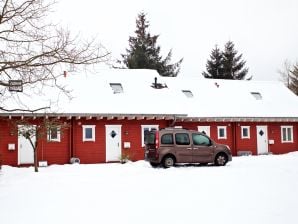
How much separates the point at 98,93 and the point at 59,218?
17008mm

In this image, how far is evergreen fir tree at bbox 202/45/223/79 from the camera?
2051 inches

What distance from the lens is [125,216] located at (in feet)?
26.8

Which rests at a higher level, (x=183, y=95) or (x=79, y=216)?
(x=183, y=95)

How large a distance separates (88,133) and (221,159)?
783 cm

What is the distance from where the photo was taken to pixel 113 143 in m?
23.9

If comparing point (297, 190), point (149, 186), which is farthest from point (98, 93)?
point (297, 190)

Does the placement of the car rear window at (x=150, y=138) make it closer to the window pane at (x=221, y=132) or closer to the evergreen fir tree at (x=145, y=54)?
the window pane at (x=221, y=132)

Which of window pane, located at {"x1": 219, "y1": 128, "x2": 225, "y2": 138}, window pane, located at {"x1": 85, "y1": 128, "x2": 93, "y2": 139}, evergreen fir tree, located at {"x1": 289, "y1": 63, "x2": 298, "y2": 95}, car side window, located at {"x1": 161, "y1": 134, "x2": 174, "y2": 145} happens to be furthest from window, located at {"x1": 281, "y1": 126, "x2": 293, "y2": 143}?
evergreen fir tree, located at {"x1": 289, "y1": 63, "x2": 298, "y2": 95}

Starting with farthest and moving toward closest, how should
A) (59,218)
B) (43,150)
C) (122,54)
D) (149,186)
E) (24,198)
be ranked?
1. (122,54)
2. (43,150)
3. (149,186)
4. (24,198)
5. (59,218)

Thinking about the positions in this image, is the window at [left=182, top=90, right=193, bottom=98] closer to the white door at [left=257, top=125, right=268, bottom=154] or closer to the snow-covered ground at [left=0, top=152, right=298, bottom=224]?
the white door at [left=257, top=125, right=268, bottom=154]

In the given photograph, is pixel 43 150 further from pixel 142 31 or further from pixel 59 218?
pixel 142 31

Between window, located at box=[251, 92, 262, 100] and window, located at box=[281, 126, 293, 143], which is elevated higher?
window, located at box=[251, 92, 262, 100]

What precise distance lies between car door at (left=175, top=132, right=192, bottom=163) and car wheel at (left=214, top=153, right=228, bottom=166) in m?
1.38

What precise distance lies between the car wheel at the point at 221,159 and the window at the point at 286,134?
1083 cm
